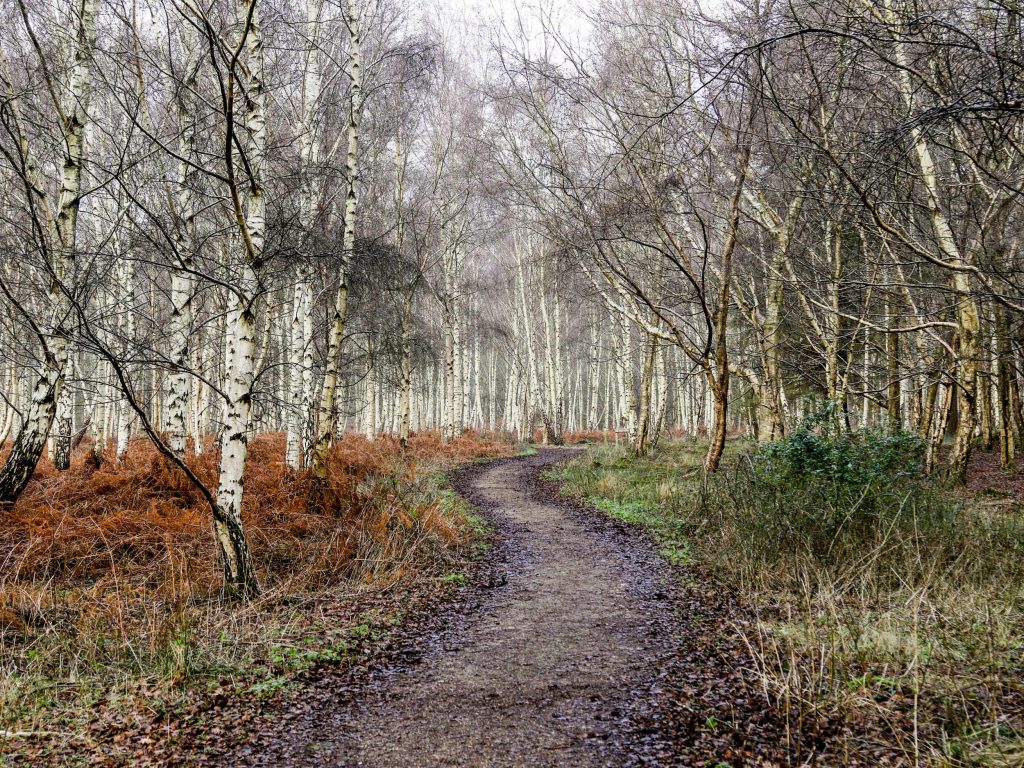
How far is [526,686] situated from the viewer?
4.14m

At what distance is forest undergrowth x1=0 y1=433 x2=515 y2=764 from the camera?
12.1 ft

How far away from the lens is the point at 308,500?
8656mm

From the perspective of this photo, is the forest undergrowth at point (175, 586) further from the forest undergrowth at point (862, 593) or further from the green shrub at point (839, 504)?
the green shrub at point (839, 504)

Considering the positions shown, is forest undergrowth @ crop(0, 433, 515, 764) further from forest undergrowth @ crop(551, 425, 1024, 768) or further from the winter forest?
forest undergrowth @ crop(551, 425, 1024, 768)

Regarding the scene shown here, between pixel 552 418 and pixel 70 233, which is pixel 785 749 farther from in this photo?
pixel 552 418

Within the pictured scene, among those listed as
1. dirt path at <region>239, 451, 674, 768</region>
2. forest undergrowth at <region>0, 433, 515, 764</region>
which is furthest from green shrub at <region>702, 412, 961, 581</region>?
forest undergrowth at <region>0, 433, 515, 764</region>

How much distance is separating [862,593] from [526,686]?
112 inches

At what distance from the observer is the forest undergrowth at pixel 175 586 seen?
12.1 ft

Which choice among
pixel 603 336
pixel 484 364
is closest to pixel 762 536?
pixel 603 336

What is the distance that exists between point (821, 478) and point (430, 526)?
185 inches

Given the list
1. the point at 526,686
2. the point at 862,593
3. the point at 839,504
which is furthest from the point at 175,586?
the point at 839,504

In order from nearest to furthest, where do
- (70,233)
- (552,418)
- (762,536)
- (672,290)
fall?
1. (762,536)
2. (70,233)
3. (672,290)
4. (552,418)

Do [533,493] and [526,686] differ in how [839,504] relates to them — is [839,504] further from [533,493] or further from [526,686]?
[533,493]

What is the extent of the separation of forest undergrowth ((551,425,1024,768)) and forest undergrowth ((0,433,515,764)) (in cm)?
289
